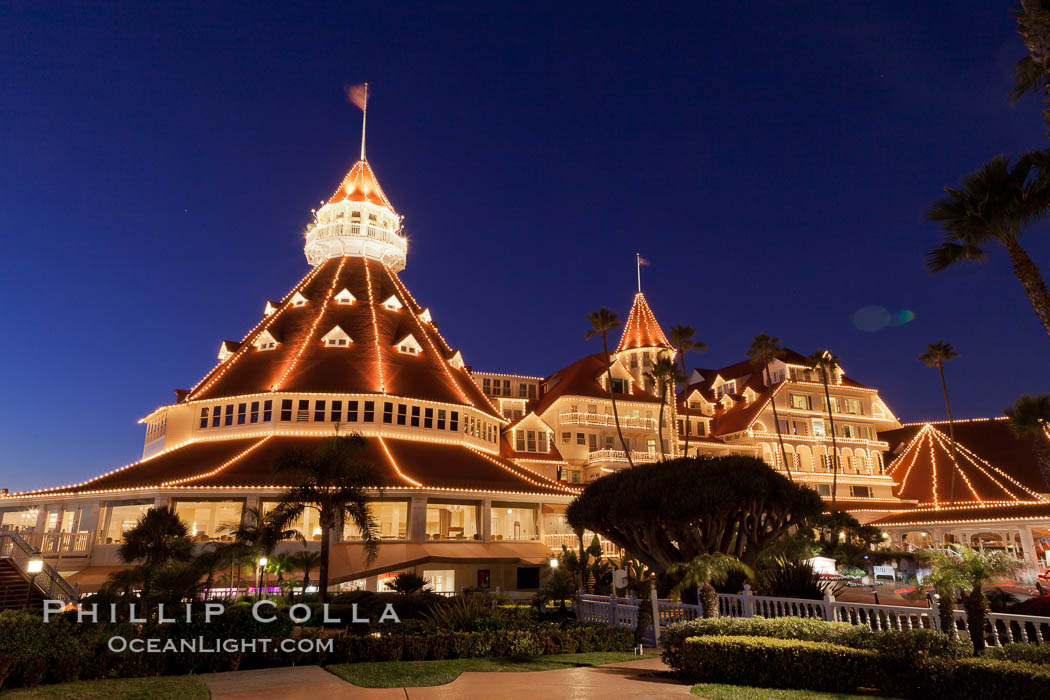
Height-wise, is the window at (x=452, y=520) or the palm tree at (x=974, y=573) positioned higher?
→ the window at (x=452, y=520)

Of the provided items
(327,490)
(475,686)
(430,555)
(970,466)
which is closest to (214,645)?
(475,686)

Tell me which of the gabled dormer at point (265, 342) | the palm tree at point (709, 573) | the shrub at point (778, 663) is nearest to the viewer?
the shrub at point (778, 663)

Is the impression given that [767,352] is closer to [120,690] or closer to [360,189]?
[360,189]

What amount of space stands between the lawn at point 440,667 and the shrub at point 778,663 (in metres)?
3.24

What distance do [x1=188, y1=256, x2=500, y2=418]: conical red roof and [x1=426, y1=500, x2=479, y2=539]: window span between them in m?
6.78

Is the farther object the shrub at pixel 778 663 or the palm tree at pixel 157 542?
the palm tree at pixel 157 542

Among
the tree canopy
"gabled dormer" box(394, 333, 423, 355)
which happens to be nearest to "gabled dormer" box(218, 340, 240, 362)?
"gabled dormer" box(394, 333, 423, 355)

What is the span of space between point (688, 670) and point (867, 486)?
55910 mm

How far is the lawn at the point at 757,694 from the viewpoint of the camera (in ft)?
36.4

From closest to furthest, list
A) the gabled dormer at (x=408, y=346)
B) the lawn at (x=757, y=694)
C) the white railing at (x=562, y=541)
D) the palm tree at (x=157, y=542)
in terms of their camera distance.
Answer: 1. the lawn at (x=757, y=694)
2. the palm tree at (x=157, y=542)
3. the white railing at (x=562, y=541)
4. the gabled dormer at (x=408, y=346)

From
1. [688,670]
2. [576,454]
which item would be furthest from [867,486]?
[688,670]

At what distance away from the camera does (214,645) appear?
14.4 m

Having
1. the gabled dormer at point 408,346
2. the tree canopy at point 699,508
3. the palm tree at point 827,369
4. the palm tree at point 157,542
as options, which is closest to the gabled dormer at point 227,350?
the gabled dormer at point 408,346

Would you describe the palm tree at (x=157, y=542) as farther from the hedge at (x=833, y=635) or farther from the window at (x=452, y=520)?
the hedge at (x=833, y=635)
